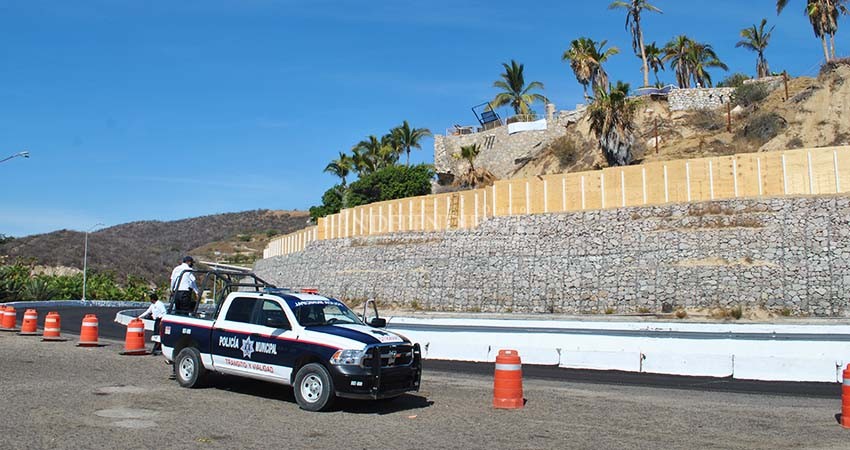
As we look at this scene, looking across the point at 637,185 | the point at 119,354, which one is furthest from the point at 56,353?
the point at 637,185

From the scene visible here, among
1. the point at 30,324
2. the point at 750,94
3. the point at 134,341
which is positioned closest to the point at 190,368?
the point at 134,341

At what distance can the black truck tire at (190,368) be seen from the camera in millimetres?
13484

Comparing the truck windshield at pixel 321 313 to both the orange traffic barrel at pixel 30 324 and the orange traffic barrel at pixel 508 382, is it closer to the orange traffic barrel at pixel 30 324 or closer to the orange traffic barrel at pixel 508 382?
the orange traffic barrel at pixel 508 382

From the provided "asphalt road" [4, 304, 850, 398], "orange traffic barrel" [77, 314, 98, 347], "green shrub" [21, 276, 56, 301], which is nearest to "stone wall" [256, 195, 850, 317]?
"asphalt road" [4, 304, 850, 398]

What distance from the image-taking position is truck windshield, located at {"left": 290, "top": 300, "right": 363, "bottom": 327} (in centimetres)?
1238

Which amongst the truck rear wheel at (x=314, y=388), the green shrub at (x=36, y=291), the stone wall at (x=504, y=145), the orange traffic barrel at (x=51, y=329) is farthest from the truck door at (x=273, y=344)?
the stone wall at (x=504, y=145)

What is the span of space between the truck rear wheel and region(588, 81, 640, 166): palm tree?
4063 centimetres

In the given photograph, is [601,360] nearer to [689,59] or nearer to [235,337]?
[235,337]

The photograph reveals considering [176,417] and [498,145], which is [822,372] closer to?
[176,417]

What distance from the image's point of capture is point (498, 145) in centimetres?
7769

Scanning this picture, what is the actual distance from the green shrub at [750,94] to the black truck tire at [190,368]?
59.8 meters

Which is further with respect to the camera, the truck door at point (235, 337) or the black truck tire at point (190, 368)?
the black truck tire at point (190, 368)

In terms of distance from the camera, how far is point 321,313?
12.7 metres

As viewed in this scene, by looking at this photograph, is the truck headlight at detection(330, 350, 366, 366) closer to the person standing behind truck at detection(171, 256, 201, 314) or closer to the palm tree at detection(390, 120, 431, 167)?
the person standing behind truck at detection(171, 256, 201, 314)
